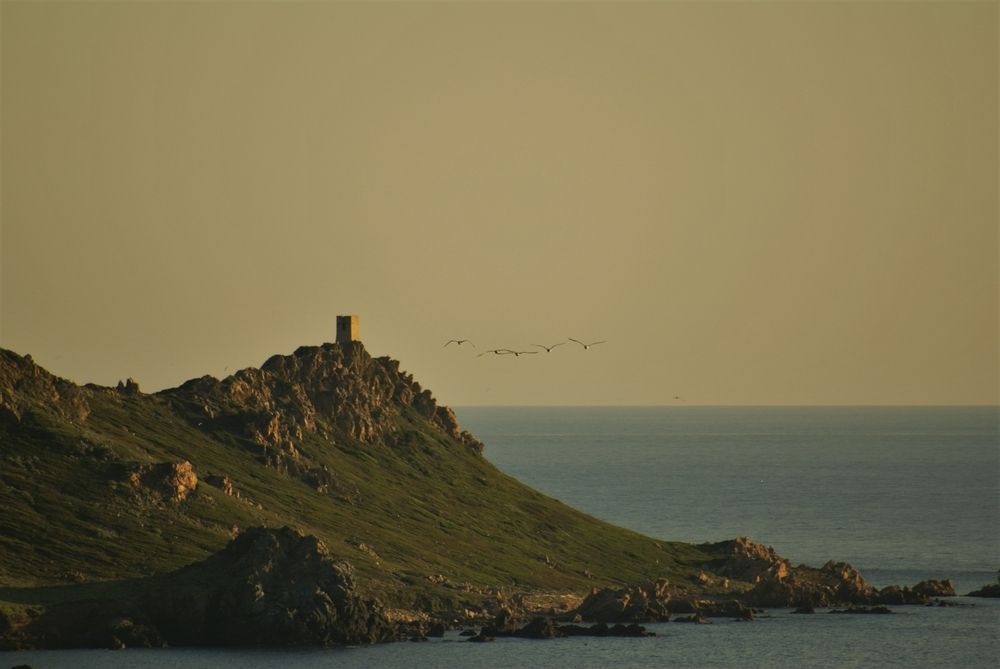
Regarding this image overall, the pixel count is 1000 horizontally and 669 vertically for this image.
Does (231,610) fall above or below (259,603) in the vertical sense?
below

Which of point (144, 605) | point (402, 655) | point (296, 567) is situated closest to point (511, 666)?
point (402, 655)

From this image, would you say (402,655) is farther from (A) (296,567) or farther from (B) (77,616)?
(B) (77,616)

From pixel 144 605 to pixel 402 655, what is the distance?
25495 mm

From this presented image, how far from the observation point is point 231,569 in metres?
199

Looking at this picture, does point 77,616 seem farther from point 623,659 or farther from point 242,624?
point 623,659

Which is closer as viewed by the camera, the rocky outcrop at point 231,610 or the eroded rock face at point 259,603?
the rocky outcrop at point 231,610

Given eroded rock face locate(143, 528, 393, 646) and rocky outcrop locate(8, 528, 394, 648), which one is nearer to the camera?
rocky outcrop locate(8, 528, 394, 648)

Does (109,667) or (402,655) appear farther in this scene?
(402,655)

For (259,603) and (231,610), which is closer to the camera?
(231,610)

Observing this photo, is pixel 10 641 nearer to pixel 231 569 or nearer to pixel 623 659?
pixel 231 569

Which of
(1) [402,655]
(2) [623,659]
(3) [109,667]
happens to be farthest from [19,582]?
(2) [623,659]

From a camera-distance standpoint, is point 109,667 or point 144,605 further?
point 144,605

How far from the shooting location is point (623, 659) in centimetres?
19900

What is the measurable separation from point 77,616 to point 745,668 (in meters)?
65.0
